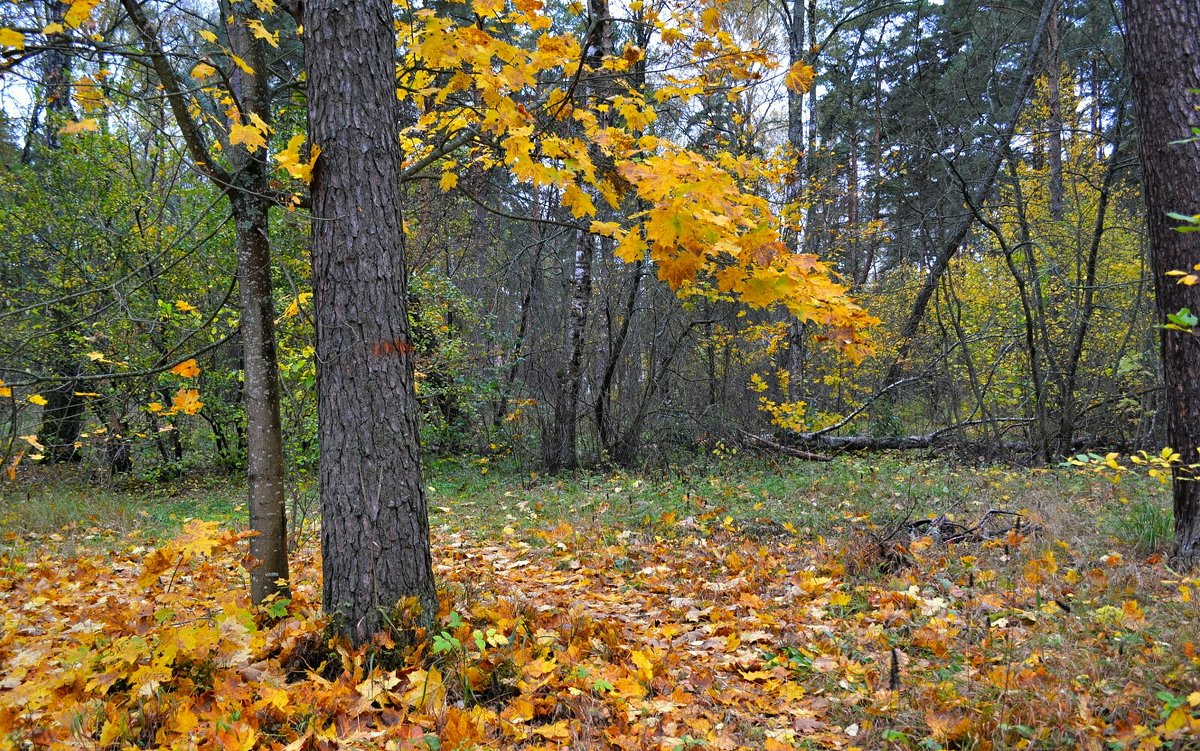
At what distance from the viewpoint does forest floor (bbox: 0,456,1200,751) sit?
2303 millimetres

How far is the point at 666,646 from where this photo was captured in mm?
3217

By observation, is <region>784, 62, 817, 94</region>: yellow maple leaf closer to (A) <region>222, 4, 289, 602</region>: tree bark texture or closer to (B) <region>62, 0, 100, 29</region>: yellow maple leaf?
(A) <region>222, 4, 289, 602</region>: tree bark texture

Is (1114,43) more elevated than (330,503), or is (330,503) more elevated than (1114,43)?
(1114,43)

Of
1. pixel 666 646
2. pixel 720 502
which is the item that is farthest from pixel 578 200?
pixel 720 502

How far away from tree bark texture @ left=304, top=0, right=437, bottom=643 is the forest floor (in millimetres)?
306

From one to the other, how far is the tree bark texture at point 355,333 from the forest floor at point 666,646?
0.31 m

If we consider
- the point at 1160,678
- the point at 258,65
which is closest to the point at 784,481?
the point at 1160,678

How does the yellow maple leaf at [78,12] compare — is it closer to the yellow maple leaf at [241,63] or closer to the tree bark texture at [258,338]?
the yellow maple leaf at [241,63]

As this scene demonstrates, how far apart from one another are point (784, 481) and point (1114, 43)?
11.4m

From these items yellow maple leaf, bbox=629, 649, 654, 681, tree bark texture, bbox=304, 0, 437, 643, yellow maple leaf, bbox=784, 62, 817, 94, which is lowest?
yellow maple leaf, bbox=629, 649, 654, 681

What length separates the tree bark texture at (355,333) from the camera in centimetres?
282

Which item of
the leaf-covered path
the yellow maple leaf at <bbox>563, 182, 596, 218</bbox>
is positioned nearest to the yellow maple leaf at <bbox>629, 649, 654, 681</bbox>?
the leaf-covered path

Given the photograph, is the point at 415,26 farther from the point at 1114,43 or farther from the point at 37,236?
the point at 1114,43

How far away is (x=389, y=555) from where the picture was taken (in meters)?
2.86
